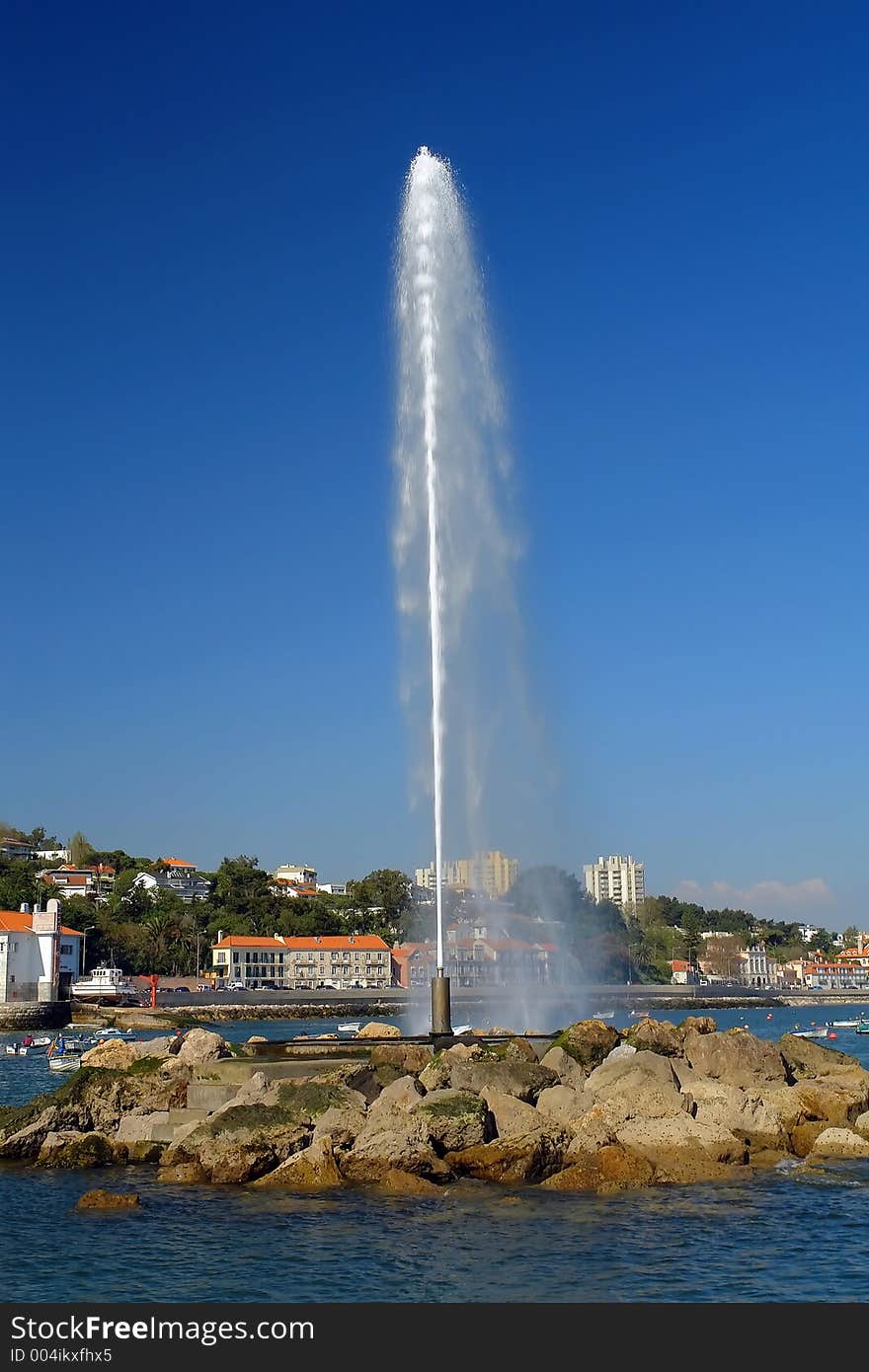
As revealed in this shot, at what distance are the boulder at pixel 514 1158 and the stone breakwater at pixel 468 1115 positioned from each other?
3 cm

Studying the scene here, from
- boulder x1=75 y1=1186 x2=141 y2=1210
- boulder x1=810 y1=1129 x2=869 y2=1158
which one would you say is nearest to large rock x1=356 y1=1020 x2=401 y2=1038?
boulder x1=810 y1=1129 x2=869 y2=1158

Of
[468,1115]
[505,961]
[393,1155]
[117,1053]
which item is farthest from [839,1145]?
[505,961]

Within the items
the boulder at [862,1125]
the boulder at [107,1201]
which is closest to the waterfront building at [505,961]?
the boulder at [862,1125]

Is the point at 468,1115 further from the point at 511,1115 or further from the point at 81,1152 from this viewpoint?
the point at 81,1152

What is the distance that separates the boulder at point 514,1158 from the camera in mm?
28016

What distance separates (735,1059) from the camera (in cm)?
3662

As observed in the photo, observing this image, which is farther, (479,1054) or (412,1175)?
(479,1054)

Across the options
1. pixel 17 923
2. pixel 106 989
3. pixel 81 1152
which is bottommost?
pixel 106 989

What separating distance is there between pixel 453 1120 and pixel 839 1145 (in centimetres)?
983

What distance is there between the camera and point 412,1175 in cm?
2722

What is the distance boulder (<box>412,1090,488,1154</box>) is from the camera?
28844 millimetres
